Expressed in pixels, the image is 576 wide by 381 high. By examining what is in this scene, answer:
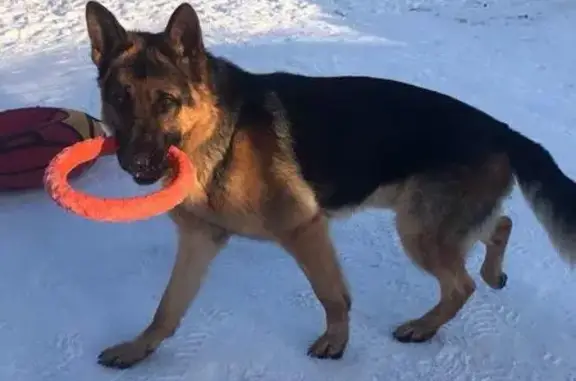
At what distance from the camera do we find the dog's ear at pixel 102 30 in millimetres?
3518

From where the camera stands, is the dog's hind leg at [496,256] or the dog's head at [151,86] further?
the dog's hind leg at [496,256]

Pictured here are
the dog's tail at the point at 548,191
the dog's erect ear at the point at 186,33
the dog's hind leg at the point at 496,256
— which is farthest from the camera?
the dog's hind leg at the point at 496,256

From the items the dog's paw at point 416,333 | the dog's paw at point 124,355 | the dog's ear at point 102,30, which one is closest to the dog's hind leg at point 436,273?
the dog's paw at point 416,333

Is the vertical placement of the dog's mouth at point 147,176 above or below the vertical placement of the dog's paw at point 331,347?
above

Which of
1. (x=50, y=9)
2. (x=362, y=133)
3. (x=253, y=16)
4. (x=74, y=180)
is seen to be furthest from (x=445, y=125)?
(x=50, y=9)

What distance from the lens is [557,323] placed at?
4.24 meters

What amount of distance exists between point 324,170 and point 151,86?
941 mm

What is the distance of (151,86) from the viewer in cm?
338

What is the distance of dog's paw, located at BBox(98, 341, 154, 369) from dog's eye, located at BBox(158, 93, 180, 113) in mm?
1127

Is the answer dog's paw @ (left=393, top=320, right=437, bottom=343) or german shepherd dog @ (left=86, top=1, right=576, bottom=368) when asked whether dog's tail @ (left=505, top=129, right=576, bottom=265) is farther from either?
dog's paw @ (left=393, top=320, right=437, bottom=343)

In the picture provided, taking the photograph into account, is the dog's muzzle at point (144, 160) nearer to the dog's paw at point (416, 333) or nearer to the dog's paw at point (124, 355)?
the dog's paw at point (124, 355)

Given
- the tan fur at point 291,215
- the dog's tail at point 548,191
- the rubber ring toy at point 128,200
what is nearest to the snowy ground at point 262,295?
the tan fur at point 291,215

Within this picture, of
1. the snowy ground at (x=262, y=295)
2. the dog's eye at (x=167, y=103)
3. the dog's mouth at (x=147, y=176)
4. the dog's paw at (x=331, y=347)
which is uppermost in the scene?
the dog's eye at (x=167, y=103)

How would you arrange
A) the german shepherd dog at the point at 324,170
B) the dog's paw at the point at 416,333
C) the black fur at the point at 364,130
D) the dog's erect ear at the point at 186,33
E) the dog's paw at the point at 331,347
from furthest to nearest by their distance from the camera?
1. the dog's paw at the point at 416,333
2. the dog's paw at the point at 331,347
3. the black fur at the point at 364,130
4. the german shepherd dog at the point at 324,170
5. the dog's erect ear at the point at 186,33
